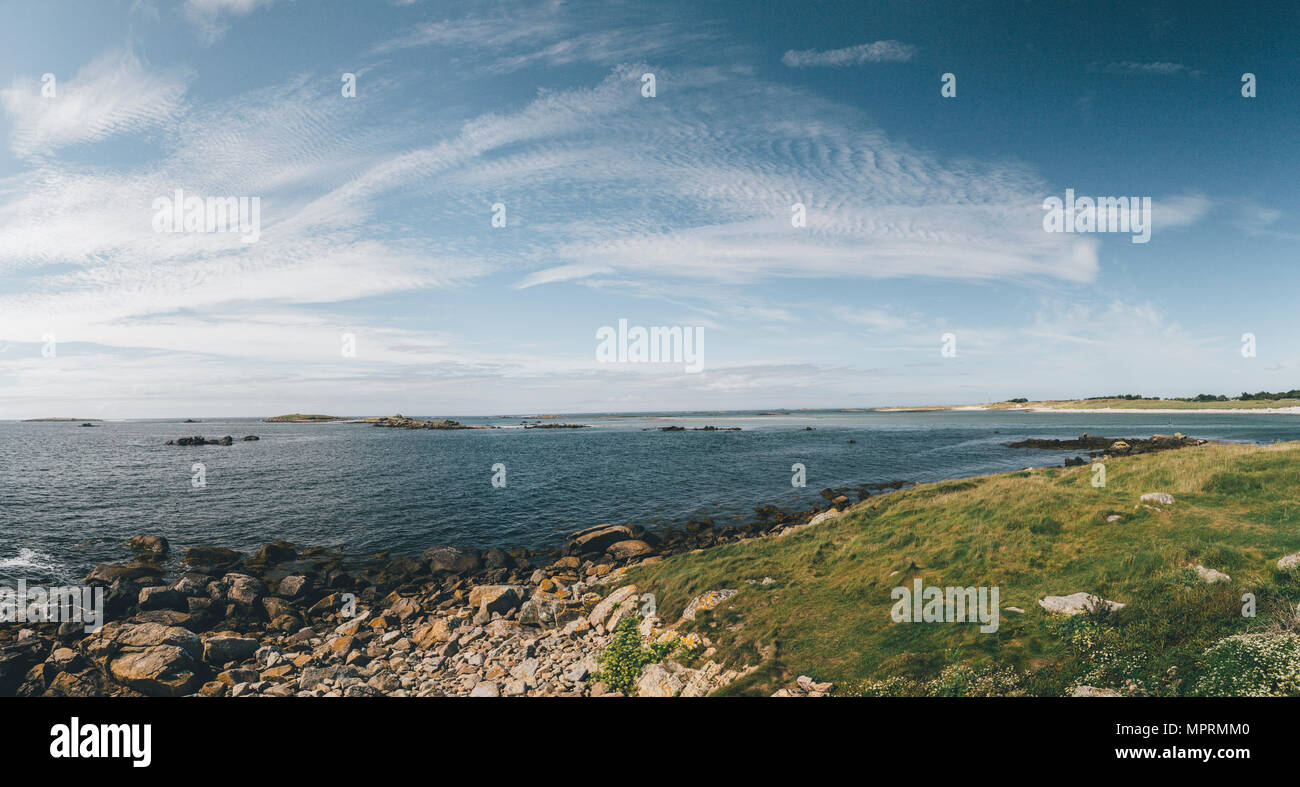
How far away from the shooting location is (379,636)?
679 inches

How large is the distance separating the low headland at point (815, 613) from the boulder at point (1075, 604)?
0.19 feet

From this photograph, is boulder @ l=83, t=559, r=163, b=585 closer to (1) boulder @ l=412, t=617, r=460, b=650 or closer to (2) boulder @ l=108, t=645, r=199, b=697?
→ (2) boulder @ l=108, t=645, r=199, b=697

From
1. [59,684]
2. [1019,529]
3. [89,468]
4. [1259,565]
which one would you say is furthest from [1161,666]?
[89,468]

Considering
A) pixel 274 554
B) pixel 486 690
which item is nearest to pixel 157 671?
pixel 486 690

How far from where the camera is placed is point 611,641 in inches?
580

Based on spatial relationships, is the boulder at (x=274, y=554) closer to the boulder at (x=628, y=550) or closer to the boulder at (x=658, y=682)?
the boulder at (x=628, y=550)

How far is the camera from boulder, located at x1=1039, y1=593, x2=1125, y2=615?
34.7 feet

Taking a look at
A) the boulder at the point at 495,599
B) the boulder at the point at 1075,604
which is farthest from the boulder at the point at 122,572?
the boulder at the point at 1075,604

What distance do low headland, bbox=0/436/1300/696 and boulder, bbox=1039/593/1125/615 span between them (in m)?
0.06

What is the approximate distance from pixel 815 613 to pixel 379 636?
49.0 feet
